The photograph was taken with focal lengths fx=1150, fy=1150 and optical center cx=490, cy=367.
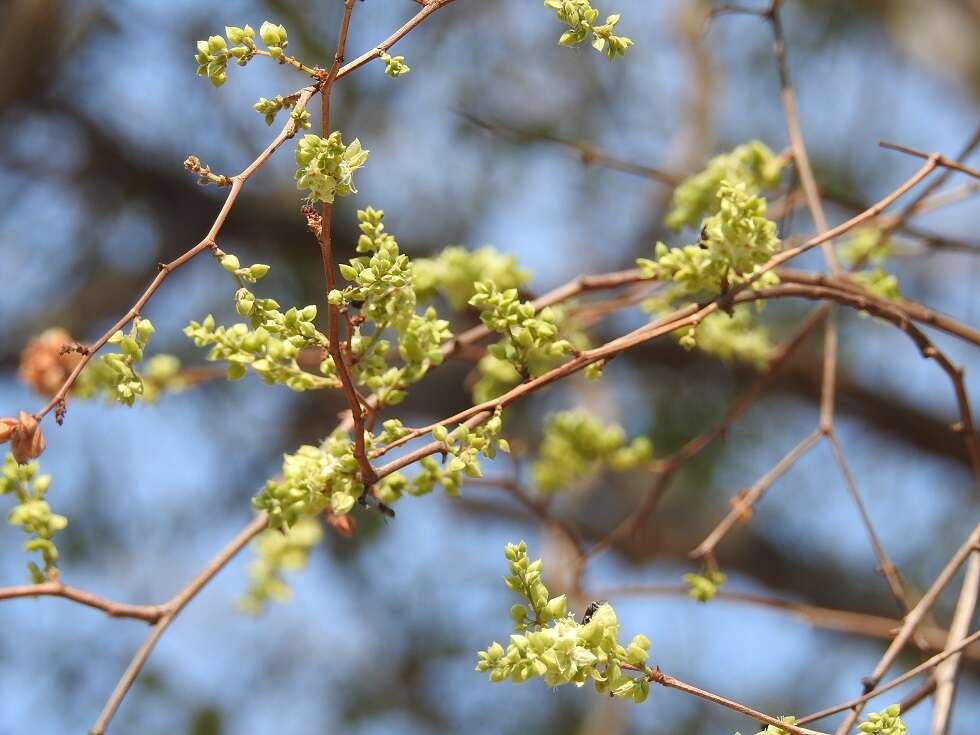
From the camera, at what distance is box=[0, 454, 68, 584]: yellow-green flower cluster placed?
754 mm

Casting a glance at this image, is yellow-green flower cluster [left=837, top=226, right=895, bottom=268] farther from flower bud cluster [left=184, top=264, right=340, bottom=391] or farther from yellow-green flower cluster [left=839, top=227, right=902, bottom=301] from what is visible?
flower bud cluster [left=184, top=264, right=340, bottom=391]

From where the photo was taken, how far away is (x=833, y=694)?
3.04m

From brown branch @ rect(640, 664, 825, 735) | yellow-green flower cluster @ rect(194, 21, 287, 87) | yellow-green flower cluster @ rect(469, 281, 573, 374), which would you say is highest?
yellow-green flower cluster @ rect(194, 21, 287, 87)

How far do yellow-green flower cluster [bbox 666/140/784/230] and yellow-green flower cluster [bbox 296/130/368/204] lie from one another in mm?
438

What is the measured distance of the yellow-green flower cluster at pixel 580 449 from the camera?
1.15 meters

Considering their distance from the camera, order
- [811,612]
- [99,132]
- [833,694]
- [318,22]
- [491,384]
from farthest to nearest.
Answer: [833,694]
[99,132]
[318,22]
[811,612]
[491,384]

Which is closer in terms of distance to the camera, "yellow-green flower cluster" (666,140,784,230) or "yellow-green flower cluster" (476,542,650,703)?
"yellow-green flower cluster" (476,542,650,703)

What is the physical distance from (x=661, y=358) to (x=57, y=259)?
1.53 meters

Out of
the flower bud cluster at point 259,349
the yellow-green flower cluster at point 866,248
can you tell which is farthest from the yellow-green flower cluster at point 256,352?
the yellow-green flower cluster at point 866,248

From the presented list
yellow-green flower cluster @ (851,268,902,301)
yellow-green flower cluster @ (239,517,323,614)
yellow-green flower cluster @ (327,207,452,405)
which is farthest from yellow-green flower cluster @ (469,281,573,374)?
yellow-green flower cluster @ (239,517,323,614)

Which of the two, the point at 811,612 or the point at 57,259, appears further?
the point at 57,259

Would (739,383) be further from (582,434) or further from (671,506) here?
(582,434)

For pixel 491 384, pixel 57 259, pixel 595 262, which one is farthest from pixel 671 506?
pixel 491 384

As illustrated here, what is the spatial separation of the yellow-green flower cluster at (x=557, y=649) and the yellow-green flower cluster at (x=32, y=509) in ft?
1.03
